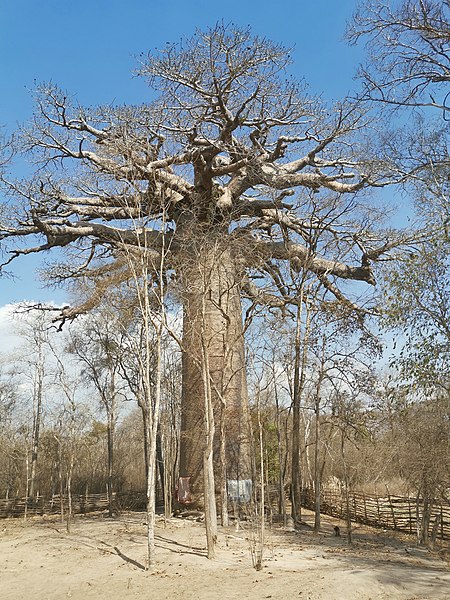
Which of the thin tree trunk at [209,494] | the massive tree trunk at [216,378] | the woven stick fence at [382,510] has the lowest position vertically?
the woven stick fence at [382,510]

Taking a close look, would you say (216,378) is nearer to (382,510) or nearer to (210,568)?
(210,568)

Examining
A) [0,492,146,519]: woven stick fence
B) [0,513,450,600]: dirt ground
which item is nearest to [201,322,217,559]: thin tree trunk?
[0,513,450,600]: dirt ground

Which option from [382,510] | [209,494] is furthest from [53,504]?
[209,494]

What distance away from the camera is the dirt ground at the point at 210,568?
6332 mm

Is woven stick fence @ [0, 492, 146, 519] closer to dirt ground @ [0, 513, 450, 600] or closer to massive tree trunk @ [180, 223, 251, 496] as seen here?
massive tree trunk @ [180, 223, 251, 496]

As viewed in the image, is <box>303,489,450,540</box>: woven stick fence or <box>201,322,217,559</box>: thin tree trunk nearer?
<box>201,322,217,559</box>: thin tree trunk

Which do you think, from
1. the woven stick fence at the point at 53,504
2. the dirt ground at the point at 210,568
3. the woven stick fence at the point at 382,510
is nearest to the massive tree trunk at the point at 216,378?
the dirt ground at the point at 210,568

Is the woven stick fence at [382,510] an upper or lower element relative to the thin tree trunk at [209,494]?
lower

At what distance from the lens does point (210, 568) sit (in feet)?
24.9

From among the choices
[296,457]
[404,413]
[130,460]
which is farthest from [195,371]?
[130,460]

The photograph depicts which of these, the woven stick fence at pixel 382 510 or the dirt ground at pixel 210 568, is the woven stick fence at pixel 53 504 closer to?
the woven stick fence at pixel 382 510

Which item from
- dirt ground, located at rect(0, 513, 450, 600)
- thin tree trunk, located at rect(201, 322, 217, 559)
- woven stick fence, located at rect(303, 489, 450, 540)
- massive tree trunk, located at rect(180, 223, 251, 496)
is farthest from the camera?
woven stick fence, located at rect(303, 489, 450, 540)

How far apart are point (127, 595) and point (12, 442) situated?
19485 mm

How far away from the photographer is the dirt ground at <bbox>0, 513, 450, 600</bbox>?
6332mm
